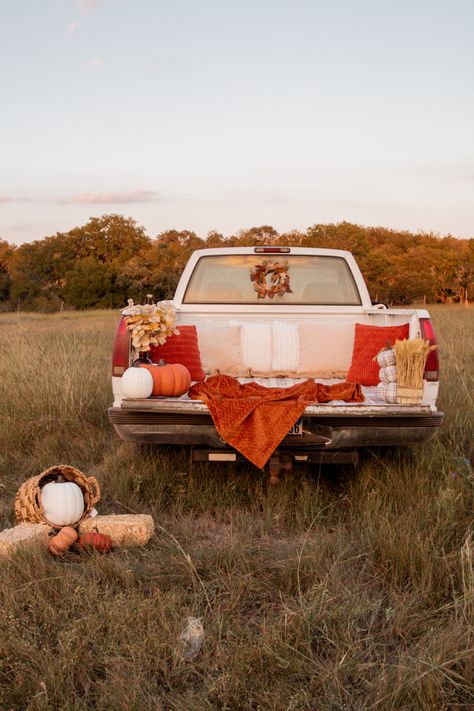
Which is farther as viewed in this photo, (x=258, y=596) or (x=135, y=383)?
(x=135, y=383)

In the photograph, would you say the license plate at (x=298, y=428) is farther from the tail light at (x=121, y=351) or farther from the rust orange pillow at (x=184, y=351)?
the rust orange pillow at (x=184, y=351)

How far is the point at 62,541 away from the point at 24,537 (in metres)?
0.20

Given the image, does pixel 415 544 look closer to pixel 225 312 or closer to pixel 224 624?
pixel 224 624

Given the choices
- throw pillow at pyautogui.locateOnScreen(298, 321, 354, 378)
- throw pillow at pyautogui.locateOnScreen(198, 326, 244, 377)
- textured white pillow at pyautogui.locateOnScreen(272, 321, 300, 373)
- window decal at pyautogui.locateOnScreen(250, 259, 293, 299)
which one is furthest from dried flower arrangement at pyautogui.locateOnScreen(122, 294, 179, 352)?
window decal at pyautogui.locateOnScreen(250, 259, 293, 299)

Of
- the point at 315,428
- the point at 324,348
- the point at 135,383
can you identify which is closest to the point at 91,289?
the point at 324,348

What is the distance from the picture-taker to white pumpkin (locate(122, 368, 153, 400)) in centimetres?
430

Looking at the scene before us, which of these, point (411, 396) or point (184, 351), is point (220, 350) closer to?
point (184, 351)

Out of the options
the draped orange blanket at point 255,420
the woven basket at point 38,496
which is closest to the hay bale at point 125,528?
the woven basket at point 38,496

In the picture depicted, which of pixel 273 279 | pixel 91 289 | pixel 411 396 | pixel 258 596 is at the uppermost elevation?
pixel 273 279

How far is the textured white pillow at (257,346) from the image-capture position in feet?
18.9

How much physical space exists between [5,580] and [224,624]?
1.07 metres

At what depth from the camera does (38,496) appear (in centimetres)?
415

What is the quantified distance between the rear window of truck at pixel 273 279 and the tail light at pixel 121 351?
1716 mm

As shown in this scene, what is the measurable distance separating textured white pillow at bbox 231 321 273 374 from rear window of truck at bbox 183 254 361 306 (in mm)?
496
